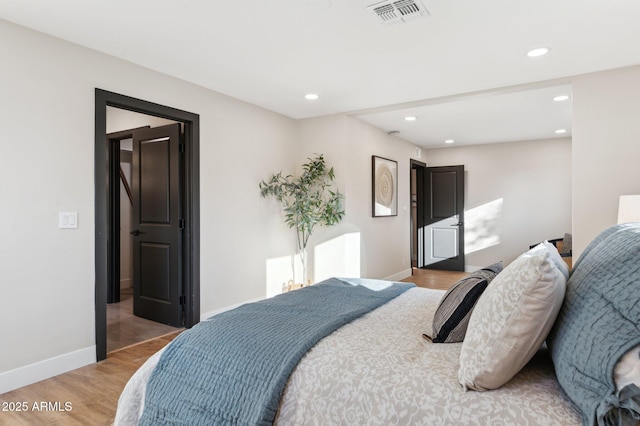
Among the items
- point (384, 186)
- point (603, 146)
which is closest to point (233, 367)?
point (603, 146)

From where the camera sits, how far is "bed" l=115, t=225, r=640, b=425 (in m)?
0.96

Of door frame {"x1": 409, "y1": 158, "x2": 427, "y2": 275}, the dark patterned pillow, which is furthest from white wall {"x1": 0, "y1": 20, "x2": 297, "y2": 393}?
door frame {"x1": 409, "y1": 158, "x2": 427, "y2": 275}

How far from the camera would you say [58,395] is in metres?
2.40

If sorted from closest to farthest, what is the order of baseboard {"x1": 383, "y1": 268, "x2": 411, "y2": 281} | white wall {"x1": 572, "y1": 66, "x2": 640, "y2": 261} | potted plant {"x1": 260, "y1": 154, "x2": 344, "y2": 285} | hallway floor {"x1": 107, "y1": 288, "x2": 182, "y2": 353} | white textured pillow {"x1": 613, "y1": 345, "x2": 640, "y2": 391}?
white textured pillow {"x1": 613, "y1": 345, "x2": 640, "y2": 391}
white wall {"x1": 572, "y1": 66, "x2": 640, "y2": 261}
hallway floor {"x1": 107, "y1": 288, "x2": 182, "y2": 353}
potted plant {"x1": 260, "y1": 154, "x2": 344, "y2": 285}
baseboard {"x1": 383, "y1": 268, "x2": 411, "y2": 281}

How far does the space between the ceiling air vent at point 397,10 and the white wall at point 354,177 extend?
2296mm

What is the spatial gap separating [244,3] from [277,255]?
119 inches

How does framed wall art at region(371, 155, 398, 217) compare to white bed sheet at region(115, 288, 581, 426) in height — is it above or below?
above

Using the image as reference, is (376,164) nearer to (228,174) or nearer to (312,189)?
(312,189)

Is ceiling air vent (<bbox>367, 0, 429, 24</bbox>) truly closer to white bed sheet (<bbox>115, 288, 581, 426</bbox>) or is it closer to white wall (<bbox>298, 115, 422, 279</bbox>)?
white bed sheet (<bbox>115, 288, 581, 426</bbox>)

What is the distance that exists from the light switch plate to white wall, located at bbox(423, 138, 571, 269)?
6136mm

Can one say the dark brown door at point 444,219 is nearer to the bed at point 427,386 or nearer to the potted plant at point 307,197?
the potted plant at point 307,197

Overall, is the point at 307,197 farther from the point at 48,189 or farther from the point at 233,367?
the point at 233,367

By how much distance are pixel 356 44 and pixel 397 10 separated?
53 cm

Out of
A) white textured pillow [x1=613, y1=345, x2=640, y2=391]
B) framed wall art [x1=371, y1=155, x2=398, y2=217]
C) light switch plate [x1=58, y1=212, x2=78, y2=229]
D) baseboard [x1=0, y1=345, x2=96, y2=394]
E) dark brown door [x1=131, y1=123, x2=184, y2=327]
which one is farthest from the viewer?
framed wall art [x1=371, y1=155, x2=398, y2=217]
